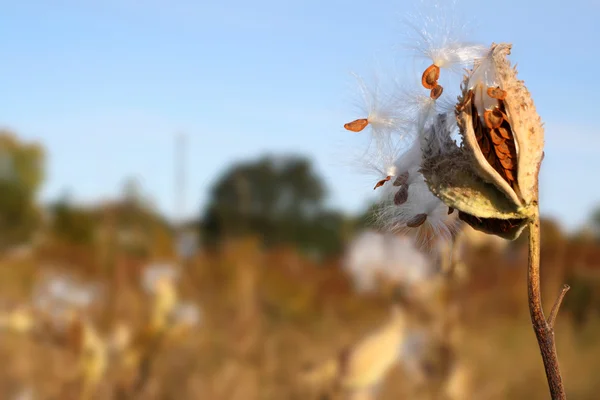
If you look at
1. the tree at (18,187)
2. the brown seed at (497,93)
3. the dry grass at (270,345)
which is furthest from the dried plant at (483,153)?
the tree at (18,187)

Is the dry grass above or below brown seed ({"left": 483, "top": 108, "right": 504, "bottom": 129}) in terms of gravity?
above

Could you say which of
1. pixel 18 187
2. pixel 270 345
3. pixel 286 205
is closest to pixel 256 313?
pixel 270 345

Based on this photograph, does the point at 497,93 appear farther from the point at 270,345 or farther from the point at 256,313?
the point at 270,345

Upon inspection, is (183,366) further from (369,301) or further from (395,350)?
(369,301)

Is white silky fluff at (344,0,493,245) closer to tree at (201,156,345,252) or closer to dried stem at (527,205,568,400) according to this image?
dried stem at (527,205,568,400)

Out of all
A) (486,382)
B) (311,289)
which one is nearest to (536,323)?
(486,382)

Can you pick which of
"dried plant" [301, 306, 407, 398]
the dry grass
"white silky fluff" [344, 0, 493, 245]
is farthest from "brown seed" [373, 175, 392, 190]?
the dry grass

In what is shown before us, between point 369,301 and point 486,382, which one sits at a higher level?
point 369,301
